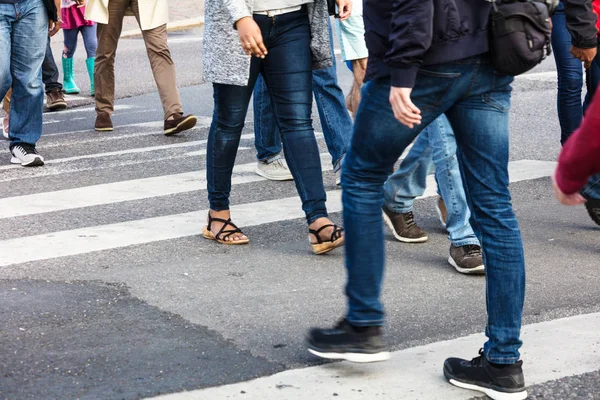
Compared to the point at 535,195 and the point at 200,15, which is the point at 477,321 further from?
the point at 200,15

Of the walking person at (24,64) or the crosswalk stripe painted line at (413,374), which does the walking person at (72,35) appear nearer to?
the walking person at (24,64)

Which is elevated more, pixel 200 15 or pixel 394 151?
pixel 394 151

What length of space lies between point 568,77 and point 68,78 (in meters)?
6.69

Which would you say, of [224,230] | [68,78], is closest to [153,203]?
[224,230]

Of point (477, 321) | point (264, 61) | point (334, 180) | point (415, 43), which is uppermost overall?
point (415, 43)

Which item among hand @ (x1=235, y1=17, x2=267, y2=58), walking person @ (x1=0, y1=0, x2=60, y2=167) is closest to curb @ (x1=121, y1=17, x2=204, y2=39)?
walking person @ (x1=0, y1=0, x2=60, y2=167)

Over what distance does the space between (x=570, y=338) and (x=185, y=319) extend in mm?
1483

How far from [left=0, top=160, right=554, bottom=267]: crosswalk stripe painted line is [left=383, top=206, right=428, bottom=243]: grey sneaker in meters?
0.70

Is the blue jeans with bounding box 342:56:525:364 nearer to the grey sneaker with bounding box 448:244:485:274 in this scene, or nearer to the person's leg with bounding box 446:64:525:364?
the person's leg with bounding box 446:64:525:364

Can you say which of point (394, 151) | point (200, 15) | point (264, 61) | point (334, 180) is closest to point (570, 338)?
point (394, 151)

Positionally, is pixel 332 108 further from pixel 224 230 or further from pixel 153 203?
pixel 224 230

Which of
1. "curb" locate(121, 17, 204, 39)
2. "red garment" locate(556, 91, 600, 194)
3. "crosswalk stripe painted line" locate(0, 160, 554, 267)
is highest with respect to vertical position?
"red garment" locate(556, 91, 600, 194)

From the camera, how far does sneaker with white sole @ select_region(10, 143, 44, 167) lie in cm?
773

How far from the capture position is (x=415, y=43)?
322 cm
